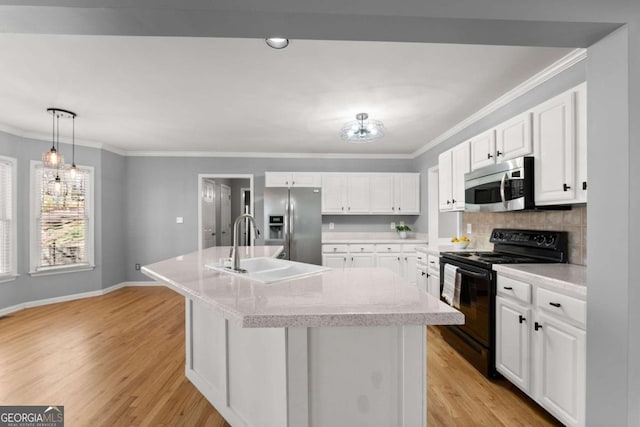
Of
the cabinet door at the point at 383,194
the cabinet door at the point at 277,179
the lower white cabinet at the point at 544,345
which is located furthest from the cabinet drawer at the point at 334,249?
the lower white cabinet at the point at 544,345

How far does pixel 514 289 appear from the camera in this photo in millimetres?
2031

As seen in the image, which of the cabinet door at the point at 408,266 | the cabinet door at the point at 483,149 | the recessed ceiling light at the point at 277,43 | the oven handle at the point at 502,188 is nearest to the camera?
the recessed ceiling light at the point at 277,43

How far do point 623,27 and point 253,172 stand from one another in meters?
4.95

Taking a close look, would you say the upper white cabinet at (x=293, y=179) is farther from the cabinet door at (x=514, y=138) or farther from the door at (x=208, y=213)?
the cabinet door at (x=514, y=138)

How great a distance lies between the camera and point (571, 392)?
1.61m

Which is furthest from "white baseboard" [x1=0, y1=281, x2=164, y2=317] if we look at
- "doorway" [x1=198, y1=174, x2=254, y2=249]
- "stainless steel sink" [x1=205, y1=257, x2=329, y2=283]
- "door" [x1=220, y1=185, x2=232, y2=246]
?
"stainless steel sink" [x1=205, y1=257, x2=329, y2=283]

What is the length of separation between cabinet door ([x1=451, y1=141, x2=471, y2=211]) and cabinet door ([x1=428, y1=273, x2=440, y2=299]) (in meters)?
0.78

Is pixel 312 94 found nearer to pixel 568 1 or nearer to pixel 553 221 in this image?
pixel 568 1

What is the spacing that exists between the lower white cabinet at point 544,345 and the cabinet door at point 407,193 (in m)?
3.10

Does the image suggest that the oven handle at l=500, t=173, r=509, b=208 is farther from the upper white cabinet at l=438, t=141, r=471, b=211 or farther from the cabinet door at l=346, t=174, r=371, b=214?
the cabinet door at l=346, t=174, r=371, b=214

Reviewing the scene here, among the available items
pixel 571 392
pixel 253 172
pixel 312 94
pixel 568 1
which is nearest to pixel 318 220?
pixel 253 172

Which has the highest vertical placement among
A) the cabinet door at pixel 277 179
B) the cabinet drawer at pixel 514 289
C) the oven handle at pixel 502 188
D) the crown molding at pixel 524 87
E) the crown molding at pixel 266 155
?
the crown molding at pixel 524 87

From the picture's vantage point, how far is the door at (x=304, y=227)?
4.83m

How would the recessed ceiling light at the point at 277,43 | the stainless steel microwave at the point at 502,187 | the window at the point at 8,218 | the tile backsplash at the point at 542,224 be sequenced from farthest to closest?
the window at the point at 8,218 < the stainless steel microwave at the point at 502,187 < the tile backsplash at the point at 542,224 < the recessed ceiling light at the point at 277,43
